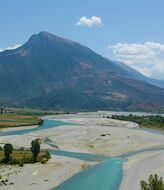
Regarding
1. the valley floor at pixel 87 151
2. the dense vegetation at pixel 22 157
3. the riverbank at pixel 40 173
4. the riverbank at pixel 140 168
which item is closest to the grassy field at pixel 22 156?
the dense vegetation at pixel 22 157

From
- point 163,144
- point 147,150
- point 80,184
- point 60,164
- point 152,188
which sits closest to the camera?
point 152,188

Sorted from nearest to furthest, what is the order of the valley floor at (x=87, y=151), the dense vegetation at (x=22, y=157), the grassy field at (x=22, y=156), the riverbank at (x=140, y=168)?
the riverbank at (x=140, y=168), the valley floor at (x=87, y=151), the dense vegetation at (x=22, y=157), the grassy field at (x=22, y=156)

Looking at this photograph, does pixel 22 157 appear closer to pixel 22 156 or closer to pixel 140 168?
pixel 22 156

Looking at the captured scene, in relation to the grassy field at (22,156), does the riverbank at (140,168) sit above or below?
below

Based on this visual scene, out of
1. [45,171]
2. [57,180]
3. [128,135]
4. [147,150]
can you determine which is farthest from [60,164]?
[128,135]

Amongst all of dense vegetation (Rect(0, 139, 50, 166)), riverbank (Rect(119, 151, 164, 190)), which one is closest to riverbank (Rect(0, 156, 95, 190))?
dense vegetation (Rect(0, 139, 50, 166))

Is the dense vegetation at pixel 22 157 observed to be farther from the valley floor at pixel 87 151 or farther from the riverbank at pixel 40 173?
the valley floor at pixel 87 151

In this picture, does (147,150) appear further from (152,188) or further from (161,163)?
(152,188)

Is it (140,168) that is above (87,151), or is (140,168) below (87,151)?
below

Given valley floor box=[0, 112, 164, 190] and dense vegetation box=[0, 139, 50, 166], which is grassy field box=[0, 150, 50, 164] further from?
valley floor box=[0, 112, 164, 190]

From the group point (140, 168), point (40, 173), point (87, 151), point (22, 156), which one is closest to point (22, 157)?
point (22, 156)

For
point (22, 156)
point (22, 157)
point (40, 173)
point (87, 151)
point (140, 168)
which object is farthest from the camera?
point (87, 151)
